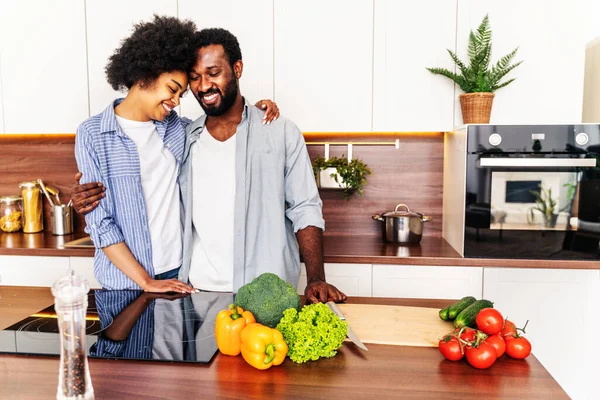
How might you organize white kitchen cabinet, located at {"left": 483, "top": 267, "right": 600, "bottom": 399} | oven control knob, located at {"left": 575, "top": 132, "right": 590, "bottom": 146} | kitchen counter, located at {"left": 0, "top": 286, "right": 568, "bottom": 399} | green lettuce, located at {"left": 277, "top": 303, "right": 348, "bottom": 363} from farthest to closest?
white kitchen cabinet, located at {"left": 483, "top": 267, "right": 600, "bottom": 399}
oven control knob, located at {"left": 575, "top": 132, "right": 590, "bottom": 146}
green lettuce, located at {"left": 277, "top": 303, "right": 348, "bottom": 363}
kitchen counter, located at {"left": 0, "top": 286, "right": 568, "bottom": 399}

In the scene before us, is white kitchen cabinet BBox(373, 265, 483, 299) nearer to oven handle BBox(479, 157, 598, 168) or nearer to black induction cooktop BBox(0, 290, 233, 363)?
oven handle BBox(479, 157, 598, 168)

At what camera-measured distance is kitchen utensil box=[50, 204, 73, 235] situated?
9.53 ft

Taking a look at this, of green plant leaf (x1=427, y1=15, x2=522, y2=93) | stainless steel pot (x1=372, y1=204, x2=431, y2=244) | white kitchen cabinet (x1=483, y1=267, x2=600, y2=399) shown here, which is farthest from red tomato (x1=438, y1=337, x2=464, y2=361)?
green plant leaf (x1=427, y1=15, x2=522, y2=93)

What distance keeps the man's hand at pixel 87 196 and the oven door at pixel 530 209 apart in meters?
1.65

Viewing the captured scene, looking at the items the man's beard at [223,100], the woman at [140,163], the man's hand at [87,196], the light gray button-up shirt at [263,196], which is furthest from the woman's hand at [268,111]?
the man's hand at [87,196]

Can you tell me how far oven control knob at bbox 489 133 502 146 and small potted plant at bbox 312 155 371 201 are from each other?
0.76 m

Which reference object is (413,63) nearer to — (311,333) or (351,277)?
(351,277)

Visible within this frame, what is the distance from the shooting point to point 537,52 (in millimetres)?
2406

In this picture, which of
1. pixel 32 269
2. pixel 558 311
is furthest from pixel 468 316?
pixel 32 269

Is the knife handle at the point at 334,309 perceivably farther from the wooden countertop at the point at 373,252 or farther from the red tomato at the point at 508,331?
the wooden countertop at the point at 373,252

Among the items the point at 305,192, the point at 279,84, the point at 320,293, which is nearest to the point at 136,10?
the point at 279,84

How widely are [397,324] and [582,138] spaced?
5.10 feet

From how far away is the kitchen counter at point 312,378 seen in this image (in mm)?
897

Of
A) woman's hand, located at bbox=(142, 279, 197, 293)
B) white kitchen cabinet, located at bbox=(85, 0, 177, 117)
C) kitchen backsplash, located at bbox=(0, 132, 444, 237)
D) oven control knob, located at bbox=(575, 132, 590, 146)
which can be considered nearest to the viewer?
woman's hand, located at bbox=(142, 279, 197, 293)
